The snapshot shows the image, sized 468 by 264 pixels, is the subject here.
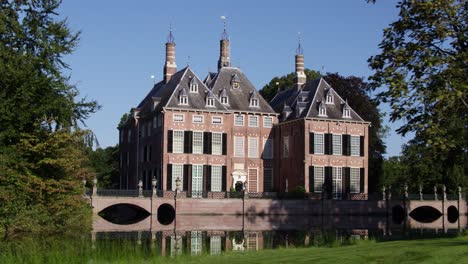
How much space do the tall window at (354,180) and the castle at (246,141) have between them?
3.0 inches

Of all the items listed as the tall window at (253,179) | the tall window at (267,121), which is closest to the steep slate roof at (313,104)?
the tall window at (267,121)

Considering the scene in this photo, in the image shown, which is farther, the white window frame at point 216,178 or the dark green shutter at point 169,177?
the white window frame at point 216,178

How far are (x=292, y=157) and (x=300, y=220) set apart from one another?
8700 mm

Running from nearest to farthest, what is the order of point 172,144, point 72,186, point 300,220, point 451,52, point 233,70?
point 451,52, point 72,186, point 300,220, point 172,144, point 233,70

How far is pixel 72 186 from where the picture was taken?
82.7 ft

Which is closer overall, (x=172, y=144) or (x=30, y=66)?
(x=30, y=66)

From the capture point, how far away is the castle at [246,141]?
162ft

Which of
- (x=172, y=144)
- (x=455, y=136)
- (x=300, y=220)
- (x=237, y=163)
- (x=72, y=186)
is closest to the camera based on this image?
(x=455, y=136)

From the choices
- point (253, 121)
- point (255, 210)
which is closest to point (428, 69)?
point (255, 210)

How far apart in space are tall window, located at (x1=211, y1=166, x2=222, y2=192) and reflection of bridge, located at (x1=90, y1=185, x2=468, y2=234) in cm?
346

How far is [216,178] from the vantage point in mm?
50344

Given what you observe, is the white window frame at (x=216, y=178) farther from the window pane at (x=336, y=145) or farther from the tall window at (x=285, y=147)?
the window pane at (x=336, y=145)

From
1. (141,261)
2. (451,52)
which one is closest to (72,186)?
(141,261)

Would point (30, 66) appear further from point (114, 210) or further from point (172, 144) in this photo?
point (114, 210)
